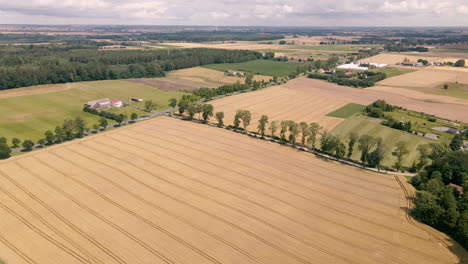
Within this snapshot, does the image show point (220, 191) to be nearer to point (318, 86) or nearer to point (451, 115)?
point (451, 115)

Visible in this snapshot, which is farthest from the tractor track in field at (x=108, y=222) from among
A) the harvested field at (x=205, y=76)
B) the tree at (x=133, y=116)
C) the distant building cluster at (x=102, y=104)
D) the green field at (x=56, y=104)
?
the harvested field at (x=205, y=76)

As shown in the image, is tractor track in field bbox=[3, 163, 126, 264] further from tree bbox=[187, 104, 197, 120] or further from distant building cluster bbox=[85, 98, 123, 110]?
distant building cluster bbox=[85, 98, 123, 110]

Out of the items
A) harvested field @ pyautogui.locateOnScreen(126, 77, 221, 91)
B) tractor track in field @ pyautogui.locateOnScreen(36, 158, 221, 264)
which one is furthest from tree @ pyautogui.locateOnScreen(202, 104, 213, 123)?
harvested field @ pyautogui.locateOnScreen(126, 77, 221, 91)

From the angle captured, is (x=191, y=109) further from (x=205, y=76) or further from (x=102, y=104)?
(x=205, y=76)

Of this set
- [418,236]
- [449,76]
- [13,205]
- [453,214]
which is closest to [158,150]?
[13,205]

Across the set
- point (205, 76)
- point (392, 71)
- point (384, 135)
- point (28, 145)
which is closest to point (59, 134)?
point (28, 145)
